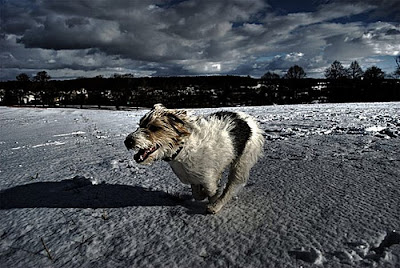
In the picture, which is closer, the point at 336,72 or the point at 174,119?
the point at 174,119

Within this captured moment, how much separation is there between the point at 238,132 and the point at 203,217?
1120 mm

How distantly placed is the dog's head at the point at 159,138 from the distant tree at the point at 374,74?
188 ft

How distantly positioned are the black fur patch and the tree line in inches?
2042

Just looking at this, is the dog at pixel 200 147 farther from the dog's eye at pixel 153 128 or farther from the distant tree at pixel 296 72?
the distant tree at pixel 296 72

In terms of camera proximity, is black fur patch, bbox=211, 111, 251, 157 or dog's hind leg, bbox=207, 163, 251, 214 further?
black fur patch, bbox=211, 111, 251, 157

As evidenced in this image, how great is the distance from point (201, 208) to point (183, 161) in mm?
559

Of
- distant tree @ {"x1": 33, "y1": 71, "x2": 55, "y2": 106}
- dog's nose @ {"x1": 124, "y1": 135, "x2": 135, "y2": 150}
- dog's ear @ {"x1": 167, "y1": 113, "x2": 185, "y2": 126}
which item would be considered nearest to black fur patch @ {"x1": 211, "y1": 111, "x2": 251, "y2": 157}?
dog's ear @ {"x1": 167, "y1": 113, "x2": 185, "y2": 126}

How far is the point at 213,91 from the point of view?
236 feet

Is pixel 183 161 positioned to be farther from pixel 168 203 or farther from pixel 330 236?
pixel 330 236

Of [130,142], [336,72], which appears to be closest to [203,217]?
[130,142]

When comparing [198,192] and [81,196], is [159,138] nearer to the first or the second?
[198,192]

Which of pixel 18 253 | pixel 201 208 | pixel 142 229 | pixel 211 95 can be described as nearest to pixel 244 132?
pixel 201 208

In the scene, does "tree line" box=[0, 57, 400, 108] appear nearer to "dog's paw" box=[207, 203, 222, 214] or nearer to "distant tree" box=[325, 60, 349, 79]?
"distant tree" box=[325, 60, 349, 79]

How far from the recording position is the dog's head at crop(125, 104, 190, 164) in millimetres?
2982
